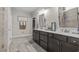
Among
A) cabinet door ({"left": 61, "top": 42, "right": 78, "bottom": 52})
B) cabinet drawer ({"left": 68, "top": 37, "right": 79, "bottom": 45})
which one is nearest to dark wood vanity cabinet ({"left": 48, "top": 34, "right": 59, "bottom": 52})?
cabinet door ({"left": 61, "top": 42, "right": 78, "bottom": 52})

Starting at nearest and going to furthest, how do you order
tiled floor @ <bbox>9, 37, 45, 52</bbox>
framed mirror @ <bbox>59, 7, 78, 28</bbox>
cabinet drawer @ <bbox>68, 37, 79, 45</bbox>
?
1. cabinet drawer @ <bbox>68, 37, 79, 45</bbox>
2. framed mirror @ <bbox>59, 7, 78, 28</bbox>
3. tiled floor @ <bbox>9, 37, 45, 52</bbox>

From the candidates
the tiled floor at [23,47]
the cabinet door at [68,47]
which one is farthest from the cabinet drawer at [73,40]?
the tiled floor at [23,47]

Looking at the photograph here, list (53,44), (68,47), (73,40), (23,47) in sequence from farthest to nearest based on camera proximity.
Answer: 1. (23,47)
2. (53,44)
3. (68,47)
4. (73,40)

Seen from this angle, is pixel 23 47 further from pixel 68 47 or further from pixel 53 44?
pixel 68 47

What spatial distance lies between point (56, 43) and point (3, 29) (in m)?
1.94

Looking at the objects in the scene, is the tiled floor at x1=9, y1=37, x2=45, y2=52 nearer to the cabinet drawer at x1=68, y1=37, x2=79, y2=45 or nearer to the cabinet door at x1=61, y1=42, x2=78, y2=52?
the cabinet door at x1=61, y1=42, x2=78, y2=52

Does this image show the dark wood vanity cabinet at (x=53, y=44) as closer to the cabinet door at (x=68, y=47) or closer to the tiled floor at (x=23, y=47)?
the cabinet door at (x=68, y=47)

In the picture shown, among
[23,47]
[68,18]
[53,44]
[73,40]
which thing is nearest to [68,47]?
[73,40]

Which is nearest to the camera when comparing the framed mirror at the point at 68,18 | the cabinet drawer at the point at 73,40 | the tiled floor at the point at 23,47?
the cabinet drawer at the point at 73,40

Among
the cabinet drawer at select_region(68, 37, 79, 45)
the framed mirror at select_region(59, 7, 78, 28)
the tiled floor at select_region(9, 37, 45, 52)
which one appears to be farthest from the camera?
the tiled floor at select_region(9, 37, 45, 52)

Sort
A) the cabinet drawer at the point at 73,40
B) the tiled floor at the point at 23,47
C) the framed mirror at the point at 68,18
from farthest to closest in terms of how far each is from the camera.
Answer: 1. the tiled floor at the point at 23,47
2. the framed mirror at the point at 68,18
3. the cabinet drawer at the point at 73,40

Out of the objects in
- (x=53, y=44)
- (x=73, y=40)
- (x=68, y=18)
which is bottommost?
(x=53, y=44)

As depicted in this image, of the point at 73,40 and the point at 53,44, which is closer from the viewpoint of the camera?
the point at 73,40

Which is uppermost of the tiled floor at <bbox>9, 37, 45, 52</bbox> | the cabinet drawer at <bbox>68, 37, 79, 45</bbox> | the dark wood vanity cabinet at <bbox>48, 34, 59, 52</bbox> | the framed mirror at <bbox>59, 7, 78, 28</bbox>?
the framed mirror at <bbox>59, 7, 78, 28</bbox>
